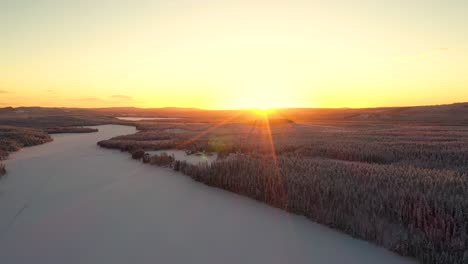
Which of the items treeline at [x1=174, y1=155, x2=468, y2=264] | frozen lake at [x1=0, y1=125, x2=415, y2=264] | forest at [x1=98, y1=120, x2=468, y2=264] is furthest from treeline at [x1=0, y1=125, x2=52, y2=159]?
treeline at [x1=174, y1=155, x2=468, y2=264]

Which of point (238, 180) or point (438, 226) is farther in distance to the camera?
point (238, 180)

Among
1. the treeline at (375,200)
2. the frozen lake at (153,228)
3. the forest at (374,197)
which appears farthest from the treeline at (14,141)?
the treeline at (375,200)

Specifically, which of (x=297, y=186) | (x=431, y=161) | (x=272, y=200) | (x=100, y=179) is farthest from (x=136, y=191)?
(x=431, y=161)

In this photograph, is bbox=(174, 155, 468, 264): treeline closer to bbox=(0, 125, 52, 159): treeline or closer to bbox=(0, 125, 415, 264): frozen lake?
bbox=(0, 125, 415, 264): frozen lake

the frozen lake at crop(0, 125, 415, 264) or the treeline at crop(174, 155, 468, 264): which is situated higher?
the treeline at crop(174, 155, 468, 264)

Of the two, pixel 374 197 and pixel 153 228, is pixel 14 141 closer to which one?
pixel 153 228

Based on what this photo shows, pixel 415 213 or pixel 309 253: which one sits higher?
pixel 415 213

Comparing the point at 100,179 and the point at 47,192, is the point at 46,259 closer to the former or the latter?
the point at 47,192

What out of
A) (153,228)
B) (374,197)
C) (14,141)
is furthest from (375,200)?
(14,141)
